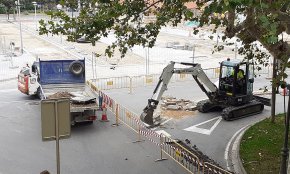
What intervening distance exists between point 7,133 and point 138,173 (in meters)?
6.42

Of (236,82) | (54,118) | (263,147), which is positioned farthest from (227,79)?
(54,118)

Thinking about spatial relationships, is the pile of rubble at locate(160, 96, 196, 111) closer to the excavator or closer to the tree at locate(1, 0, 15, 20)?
the excavator

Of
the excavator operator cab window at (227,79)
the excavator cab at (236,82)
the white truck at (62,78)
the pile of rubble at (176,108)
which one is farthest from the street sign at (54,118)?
the excavator operator cab window at (227,79)

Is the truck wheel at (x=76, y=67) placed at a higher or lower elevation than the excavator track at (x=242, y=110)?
higher

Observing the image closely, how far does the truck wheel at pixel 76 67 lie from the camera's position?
19.2 meters

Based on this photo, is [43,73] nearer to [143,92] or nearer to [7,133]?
[7,133]

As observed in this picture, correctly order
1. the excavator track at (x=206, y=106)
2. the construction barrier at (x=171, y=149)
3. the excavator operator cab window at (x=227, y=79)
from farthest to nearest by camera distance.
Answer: the excavator track at (x=206, y=106), the excavator operator cab window at (x=227, y=79), the construction barrier at (x=171, y=149)

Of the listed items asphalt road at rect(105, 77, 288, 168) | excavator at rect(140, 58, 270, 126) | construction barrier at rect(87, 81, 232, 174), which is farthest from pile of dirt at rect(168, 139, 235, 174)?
excavator at rect(140, 58, 270, 126)

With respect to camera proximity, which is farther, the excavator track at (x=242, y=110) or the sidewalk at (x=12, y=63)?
the sidewalk at (x=12, y=63)

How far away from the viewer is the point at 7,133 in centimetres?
1620

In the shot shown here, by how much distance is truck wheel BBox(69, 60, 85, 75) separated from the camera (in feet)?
62.9

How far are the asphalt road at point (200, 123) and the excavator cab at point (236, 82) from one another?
37.4 inches

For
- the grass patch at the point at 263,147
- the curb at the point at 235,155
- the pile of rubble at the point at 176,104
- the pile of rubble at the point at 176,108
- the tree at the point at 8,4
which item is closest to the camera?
the grass patch at the point at 263,147

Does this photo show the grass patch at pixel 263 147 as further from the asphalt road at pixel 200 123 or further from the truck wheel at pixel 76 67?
the truck wheel at pixel 76 67
